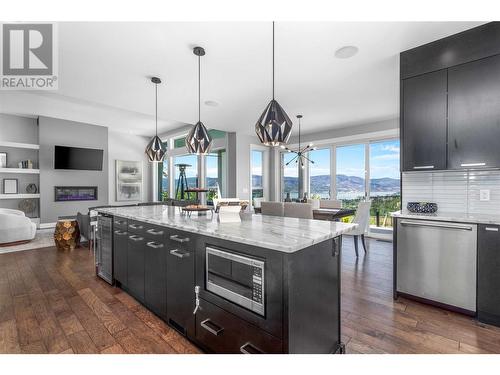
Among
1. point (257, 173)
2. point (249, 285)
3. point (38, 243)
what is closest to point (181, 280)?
point (249, 285)

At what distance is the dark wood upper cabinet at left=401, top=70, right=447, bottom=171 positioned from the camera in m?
2.41

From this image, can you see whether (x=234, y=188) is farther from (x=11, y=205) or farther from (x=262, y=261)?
(x=11, y=205)

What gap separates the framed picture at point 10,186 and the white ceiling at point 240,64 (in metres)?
2.35

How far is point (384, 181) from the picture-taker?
18.3ft

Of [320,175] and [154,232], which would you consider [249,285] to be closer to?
[154,232]

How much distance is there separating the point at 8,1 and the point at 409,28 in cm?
334

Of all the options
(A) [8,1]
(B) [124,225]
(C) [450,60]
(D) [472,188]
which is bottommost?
(B) [124,225]

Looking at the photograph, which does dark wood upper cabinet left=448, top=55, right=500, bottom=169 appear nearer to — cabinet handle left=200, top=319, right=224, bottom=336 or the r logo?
cabinet handle left=200, top=319, right=224, bottom=336

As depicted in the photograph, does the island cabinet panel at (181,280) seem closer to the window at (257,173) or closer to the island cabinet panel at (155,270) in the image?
the island cabinet panel at (155,270)

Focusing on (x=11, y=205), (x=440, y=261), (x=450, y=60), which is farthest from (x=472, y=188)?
(x=11, y=205)

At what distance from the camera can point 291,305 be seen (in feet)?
4.09

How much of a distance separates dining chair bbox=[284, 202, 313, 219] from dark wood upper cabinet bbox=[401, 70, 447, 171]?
1.30 meters

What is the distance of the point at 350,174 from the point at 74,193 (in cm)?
748

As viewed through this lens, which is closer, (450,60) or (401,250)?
(450,60)
